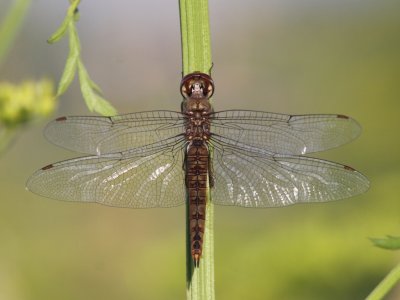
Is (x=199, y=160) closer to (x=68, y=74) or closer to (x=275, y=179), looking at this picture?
(x=275, y=179)

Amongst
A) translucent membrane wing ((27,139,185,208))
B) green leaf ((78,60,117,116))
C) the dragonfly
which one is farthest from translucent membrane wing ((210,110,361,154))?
green leaf ((78,60,117,116))

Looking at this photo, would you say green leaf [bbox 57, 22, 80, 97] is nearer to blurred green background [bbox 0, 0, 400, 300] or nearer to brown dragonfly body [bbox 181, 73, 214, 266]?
brown dragonfly body [bbox 181, 73, 214, 266]

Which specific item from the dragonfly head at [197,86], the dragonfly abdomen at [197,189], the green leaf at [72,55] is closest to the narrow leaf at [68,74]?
the green leaf at [72,55]

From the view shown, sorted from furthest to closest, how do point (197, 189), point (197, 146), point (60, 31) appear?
point (197, 146)
point (197, 189)
point (60, 31)

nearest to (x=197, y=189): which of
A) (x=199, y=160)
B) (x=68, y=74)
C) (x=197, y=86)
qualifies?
(x=199, y=160)

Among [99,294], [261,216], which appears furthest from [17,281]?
[261,216]

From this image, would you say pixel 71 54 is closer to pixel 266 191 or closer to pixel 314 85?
pixel 266 191

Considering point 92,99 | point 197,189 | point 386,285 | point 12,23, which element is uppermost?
point 12,23
